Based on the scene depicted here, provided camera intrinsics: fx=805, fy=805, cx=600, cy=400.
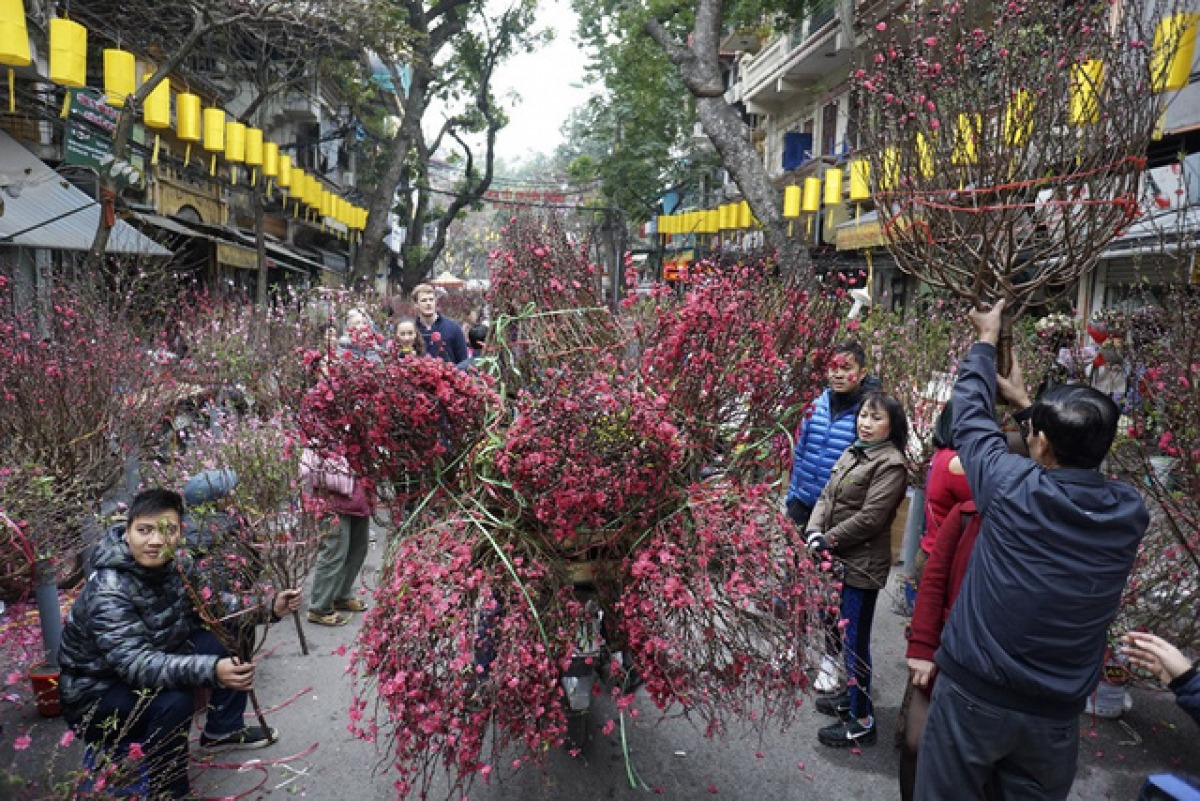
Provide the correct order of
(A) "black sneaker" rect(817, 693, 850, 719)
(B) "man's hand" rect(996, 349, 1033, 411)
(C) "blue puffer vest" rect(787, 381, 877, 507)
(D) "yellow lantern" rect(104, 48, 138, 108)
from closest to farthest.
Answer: (B) "man's hand" rect(996, 349, 1033, 411), (A) "black sneaker" rect(817, 693, 850, 719), (C) "blue puffer vest" rect(787, 381, 877, 507), (D) "yellow lantern" rect(104, 48, 138, 108)

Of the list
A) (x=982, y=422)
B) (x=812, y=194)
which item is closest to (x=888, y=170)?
(x=982, y=422)

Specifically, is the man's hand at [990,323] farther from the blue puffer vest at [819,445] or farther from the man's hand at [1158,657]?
the blue puffer vest at [819,445]

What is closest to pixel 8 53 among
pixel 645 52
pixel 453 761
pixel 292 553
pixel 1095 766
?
pixel 292 553

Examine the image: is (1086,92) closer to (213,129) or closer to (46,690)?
(46,690)

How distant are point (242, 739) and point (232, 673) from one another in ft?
2.87

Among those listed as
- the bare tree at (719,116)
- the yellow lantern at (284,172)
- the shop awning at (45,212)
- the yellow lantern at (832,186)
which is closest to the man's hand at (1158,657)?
the bare tree at (719,116)

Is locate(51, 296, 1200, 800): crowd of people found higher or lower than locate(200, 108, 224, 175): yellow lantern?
lower

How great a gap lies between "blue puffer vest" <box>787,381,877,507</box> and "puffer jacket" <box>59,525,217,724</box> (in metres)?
2.91

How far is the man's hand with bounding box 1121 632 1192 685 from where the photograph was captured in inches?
80.7

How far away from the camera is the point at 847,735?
357 centimetres

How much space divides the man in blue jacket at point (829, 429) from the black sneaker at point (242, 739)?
261 centimetres

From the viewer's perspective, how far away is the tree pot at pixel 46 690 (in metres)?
3.56

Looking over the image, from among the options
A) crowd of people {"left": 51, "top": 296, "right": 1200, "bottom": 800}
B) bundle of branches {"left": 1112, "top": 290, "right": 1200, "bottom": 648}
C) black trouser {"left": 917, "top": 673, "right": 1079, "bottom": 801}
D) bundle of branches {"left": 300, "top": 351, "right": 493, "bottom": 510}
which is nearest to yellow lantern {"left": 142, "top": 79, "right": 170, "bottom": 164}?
crowd of people {"left": 51, "top": 296, "right": 1200, "bottom": 800}

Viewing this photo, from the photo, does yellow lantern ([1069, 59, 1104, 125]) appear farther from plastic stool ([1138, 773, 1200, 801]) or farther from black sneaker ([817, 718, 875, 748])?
black sneaker ([817, 718, 875, 748])
